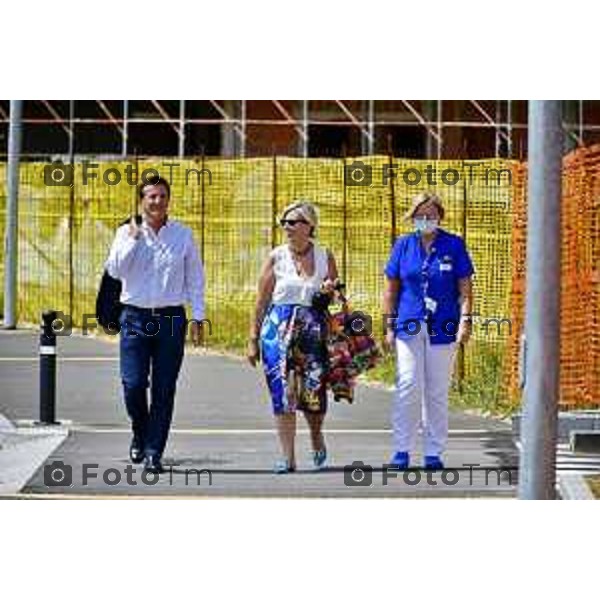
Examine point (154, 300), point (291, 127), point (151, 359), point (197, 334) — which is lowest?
point (151, 359)

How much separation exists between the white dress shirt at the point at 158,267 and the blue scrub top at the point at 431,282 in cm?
88

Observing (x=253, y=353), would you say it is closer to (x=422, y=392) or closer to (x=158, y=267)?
(x=158, y=267)

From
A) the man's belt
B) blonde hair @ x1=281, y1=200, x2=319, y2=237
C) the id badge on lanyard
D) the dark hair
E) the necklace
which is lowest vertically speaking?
the man's belt

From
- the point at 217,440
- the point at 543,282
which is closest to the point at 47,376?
the point at 217,440

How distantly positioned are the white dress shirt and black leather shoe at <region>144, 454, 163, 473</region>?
0.65m

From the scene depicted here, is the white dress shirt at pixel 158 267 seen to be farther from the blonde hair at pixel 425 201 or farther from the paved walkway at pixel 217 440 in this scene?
the blonde hair at pixel 425 201

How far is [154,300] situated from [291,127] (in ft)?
3.76

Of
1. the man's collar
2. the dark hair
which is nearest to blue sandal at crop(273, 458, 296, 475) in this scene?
the man's collar

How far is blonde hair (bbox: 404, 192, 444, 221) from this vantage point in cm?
998

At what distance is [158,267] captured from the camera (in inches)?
393

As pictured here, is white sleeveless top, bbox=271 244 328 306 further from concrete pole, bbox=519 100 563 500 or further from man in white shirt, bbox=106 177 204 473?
concrete pole, bbox=519 100 563 500

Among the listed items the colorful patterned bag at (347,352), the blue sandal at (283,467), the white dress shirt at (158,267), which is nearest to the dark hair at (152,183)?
the white dress shirt at (158,267)
